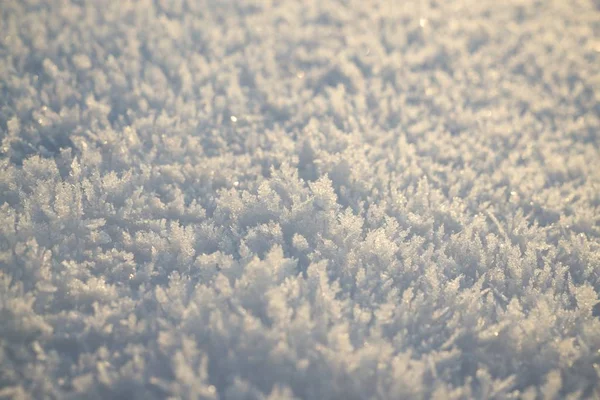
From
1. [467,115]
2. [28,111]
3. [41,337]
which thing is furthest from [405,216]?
A: [28,111]

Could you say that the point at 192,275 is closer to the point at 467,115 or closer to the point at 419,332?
the point at 419,332

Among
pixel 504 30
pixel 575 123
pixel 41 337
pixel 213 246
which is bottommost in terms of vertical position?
pixel 41 337

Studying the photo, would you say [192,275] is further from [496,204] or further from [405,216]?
[496,204]

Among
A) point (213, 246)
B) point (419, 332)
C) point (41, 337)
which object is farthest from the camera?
point (213, 246)

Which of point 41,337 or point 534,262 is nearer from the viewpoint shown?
point 41,337

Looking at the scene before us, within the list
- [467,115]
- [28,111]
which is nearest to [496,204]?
[467,115]

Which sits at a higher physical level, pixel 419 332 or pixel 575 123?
pixel 575 123

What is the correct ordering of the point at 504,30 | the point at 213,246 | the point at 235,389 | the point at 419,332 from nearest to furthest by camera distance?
the point at 235,389 < the point at 419,332 < the point at 213,246 < the point at 504,30
